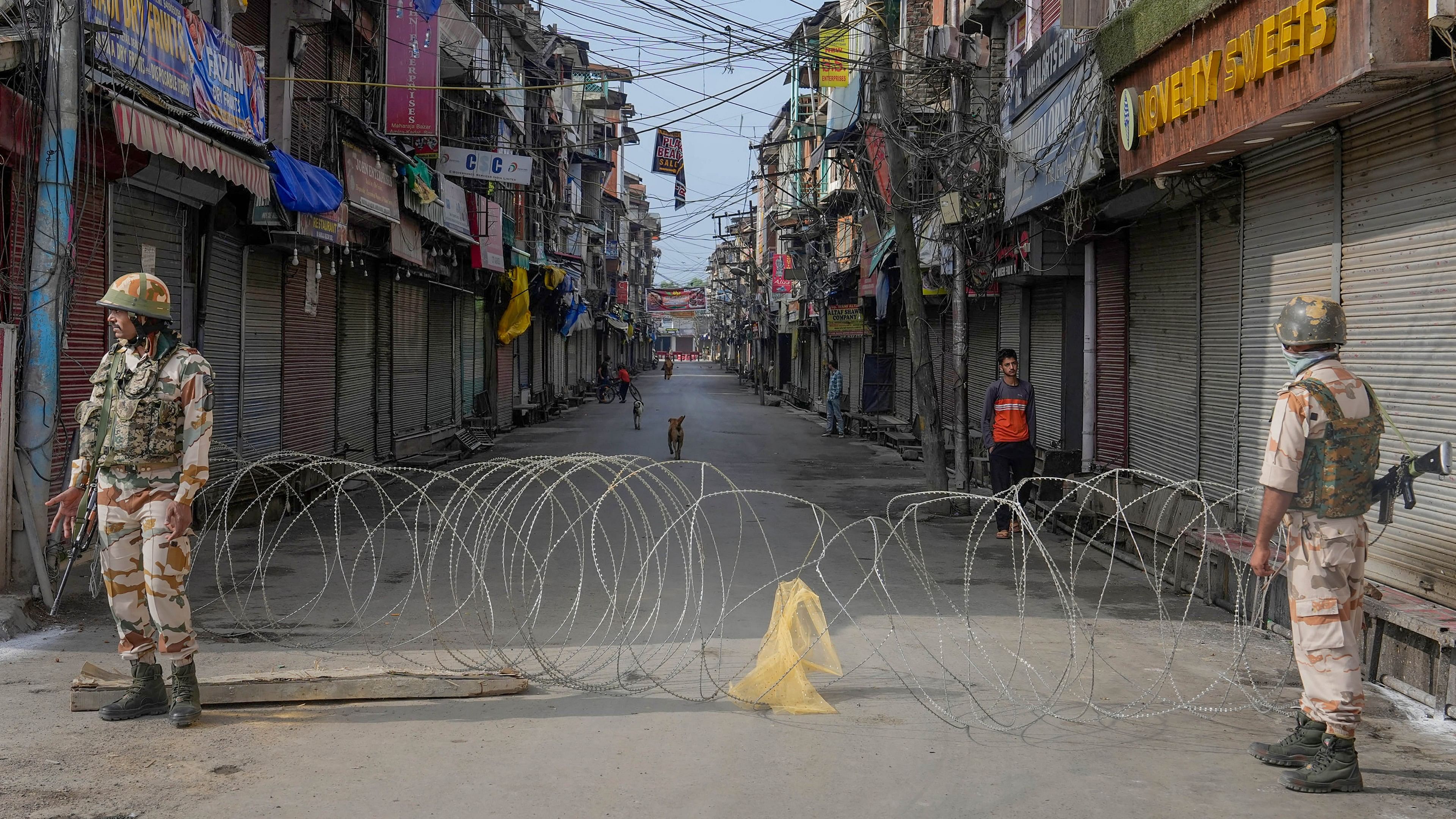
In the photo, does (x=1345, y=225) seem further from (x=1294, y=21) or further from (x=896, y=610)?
(x=896, y=610)

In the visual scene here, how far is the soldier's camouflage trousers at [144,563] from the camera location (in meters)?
5.48

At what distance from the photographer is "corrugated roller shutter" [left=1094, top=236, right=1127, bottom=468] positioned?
46.5 ft

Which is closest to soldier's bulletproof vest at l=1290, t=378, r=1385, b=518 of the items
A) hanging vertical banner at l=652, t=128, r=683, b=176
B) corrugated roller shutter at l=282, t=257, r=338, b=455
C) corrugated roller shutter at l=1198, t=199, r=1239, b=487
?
corrugated roller shutter at l=1198, t=199, r=1239, b=487

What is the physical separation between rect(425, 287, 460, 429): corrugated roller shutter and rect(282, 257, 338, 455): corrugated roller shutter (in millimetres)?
5875

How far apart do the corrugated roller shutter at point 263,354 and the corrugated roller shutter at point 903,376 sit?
16.2 metres

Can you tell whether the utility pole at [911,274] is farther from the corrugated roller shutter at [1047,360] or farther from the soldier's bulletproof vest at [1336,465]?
the soldier's bulletproof vest at [1336,465]

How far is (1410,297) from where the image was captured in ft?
24.9

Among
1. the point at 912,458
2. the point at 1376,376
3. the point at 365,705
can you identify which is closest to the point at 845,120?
the point at 912,458

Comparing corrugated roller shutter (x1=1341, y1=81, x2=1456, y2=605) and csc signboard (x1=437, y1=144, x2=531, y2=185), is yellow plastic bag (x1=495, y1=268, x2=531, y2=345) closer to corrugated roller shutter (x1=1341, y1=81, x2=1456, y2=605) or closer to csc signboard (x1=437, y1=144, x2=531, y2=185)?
csc signboard (x1=437, y1=144, x2=531, y2=185)

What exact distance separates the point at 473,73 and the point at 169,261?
14.9m

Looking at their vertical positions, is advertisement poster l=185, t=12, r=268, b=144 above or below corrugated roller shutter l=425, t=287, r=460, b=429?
above

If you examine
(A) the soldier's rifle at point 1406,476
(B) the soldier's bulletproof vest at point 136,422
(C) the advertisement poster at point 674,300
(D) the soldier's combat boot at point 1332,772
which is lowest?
(D) the soldier's combat boot at point 1332,772

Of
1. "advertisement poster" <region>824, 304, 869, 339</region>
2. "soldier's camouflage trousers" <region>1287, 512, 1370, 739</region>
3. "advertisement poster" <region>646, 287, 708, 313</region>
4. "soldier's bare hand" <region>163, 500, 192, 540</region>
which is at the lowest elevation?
"soldier's camouflage trousers" <region>1287, 512, 1370, 739</region>

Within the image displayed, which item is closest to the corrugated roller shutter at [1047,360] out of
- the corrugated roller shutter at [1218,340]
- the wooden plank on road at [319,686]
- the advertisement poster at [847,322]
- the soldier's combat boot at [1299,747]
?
the corrugated roller shutter at [1218,340]
